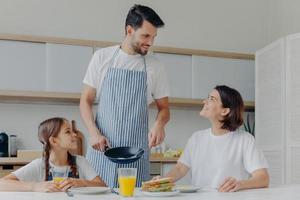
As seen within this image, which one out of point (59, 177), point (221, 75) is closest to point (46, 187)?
point (59, 177)

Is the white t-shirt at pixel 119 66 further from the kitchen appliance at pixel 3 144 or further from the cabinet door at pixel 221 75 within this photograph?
the cabinet door at pixel 221 75

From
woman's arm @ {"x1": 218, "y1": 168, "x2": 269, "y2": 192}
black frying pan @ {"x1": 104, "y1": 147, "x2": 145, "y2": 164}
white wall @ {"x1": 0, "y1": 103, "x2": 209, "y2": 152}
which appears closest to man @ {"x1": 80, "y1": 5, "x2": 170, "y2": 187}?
black frying pan @ {"x1": 104, "y1": 147, "x2": 145, "y2": 164}

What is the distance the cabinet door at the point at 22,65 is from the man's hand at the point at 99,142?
6.29ft

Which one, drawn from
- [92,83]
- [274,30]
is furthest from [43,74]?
[274,30]

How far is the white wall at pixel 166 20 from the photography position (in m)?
4.45

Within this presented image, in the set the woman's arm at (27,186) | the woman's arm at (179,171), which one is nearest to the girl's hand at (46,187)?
the woman's arm at (27,186)

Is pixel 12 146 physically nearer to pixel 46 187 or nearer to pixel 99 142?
pixel 99 142

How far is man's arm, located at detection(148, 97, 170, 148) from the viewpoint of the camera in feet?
8.02

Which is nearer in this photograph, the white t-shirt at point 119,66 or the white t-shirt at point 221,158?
the white t-shirt at point 221,158

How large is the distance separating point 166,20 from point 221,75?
Result: 78cm

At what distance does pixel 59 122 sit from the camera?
241cm

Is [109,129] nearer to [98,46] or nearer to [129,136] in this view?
[129,136]

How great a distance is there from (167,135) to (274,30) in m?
1.58

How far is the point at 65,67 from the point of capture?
4242mm
